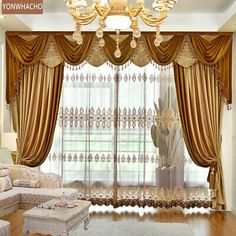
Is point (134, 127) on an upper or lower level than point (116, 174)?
upper

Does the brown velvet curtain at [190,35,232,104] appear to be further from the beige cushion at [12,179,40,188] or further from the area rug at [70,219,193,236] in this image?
the beige cushion at [12,179,40,188]

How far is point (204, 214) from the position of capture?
6.76 m

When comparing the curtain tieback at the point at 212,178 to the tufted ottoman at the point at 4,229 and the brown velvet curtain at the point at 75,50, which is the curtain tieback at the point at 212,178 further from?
the tufted ottoman at the point at 4,229

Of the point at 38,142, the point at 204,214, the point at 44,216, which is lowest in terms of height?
the point at 204,214

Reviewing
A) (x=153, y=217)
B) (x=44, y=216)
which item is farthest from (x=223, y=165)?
(x=44, y=216)

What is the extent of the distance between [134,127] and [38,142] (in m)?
1.62

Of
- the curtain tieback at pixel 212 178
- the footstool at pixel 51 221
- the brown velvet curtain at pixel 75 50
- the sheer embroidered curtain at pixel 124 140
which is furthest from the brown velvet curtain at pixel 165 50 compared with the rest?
the footstool at pixel 51 221

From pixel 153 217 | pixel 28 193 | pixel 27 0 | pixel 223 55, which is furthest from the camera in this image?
pixel 223 55

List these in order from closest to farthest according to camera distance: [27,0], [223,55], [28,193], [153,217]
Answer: [27,0] → [28,193] → [153,217] → [223,55]

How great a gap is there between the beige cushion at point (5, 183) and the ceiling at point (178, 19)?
2.33 metres

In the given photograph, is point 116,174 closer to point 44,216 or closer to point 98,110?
point 98,110

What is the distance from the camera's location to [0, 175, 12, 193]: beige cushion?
18.7ft

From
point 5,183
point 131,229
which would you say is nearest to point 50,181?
point 5,183

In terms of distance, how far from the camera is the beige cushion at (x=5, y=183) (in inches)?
225
